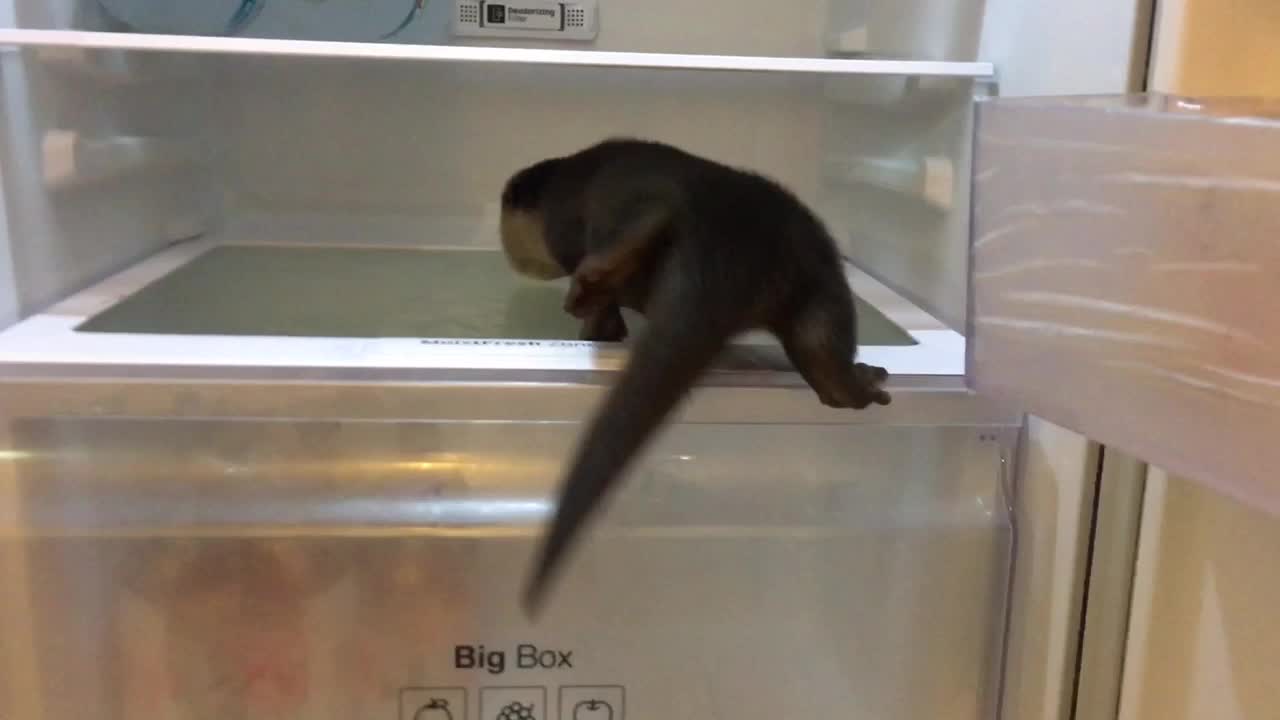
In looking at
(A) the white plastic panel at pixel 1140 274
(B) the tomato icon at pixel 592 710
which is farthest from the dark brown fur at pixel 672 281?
(B) the tomato icon at pixel 592 710

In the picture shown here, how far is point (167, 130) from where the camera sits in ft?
3.97

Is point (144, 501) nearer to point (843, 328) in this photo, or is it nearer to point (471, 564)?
point (471, 564)

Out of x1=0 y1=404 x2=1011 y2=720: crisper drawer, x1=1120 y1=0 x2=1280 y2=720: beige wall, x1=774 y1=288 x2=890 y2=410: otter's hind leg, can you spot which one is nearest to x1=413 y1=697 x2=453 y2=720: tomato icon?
x1=0 y1=404 x2=1011 y2=720: crisper drawer

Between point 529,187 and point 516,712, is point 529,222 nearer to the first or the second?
point 529,187

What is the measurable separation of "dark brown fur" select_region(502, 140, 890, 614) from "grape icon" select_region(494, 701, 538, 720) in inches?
10.4

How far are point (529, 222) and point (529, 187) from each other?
3 centimetres

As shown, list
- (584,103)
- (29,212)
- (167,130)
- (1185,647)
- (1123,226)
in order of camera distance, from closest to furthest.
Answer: (1123,226), (1185,647), (29,212), (167,130), (584,103)

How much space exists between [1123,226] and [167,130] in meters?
1.04

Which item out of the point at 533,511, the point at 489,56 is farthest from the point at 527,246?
the point at 533,511

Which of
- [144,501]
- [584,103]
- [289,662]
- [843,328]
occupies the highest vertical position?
[584,103]

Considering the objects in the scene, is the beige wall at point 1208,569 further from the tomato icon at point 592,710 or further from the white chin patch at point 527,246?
the white chin patch at point 527,246

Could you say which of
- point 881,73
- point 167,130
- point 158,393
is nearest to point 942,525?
point 881,73

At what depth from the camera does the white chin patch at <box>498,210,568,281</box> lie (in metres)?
0.90

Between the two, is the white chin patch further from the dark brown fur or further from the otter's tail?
the otter's tail
